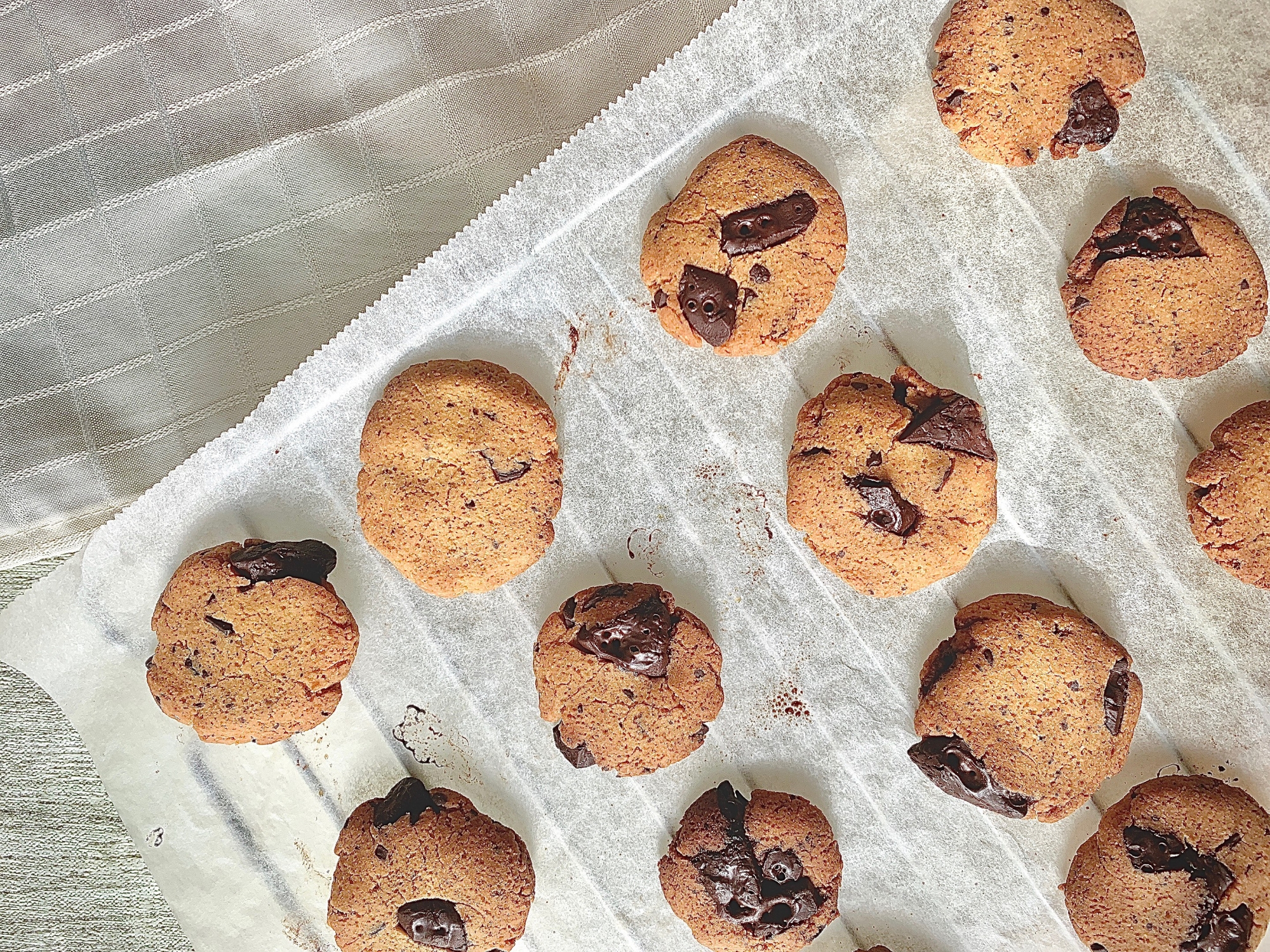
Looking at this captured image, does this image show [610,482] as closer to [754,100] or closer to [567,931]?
[754,100]

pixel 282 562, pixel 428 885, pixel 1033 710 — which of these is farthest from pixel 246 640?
pixel 1033 710

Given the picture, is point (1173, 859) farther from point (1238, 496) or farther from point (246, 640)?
point (246, 640)

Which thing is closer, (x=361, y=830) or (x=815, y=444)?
(x=815, y=444)

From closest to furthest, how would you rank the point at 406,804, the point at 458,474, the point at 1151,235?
the point at 1151,235, the point at 458,474, the point at 406,804

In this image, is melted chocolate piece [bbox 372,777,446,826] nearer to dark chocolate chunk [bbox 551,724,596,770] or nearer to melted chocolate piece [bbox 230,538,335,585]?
dark chocolate chunk [bbox 551,724,596,770]

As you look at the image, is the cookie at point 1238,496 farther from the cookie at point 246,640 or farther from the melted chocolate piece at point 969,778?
the cookie at point 246,640

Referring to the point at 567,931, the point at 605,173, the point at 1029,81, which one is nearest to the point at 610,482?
the point at 605,173
